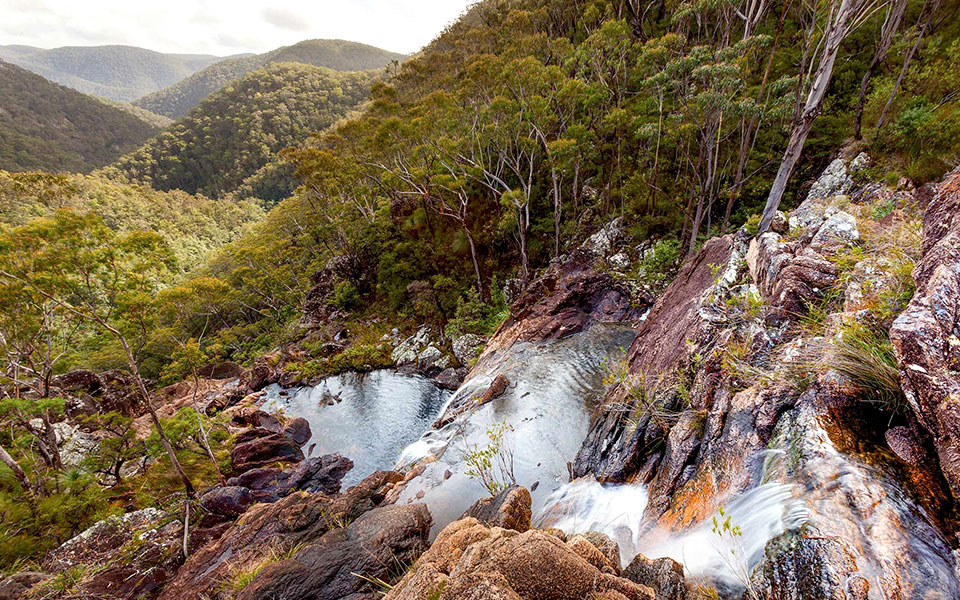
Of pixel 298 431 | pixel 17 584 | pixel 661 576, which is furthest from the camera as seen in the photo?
pixel 298 431

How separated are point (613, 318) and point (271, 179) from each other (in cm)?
10703

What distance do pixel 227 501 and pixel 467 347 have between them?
463 inches

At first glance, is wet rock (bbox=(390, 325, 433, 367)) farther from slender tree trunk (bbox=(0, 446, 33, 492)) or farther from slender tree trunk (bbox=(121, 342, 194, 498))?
slender tree trunk (bbox=(0, 446, 33, 492))

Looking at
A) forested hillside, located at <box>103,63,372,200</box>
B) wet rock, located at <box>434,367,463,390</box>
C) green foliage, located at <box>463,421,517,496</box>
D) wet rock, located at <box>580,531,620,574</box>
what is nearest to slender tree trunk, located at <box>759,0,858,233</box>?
wet rock, located at <box>580,531,620,574</box>

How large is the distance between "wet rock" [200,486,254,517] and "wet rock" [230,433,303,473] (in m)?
2.64

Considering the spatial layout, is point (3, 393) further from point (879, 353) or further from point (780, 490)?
point (879, 353)

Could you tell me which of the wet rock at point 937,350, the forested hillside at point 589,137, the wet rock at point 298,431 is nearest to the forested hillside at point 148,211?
the forested hillside at point 589,137

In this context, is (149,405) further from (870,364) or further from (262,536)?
(870,364)

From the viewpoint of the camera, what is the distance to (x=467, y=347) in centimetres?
1950

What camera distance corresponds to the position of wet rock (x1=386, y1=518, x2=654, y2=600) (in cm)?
316

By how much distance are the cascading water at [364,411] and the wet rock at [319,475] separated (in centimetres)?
37

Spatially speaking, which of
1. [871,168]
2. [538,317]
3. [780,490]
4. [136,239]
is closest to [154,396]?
[136,239]

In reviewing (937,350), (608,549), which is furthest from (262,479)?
(937,350)

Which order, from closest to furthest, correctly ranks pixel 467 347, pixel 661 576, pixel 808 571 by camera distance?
pixel 808 571 → pixel 661 576 → pixel 467 347
